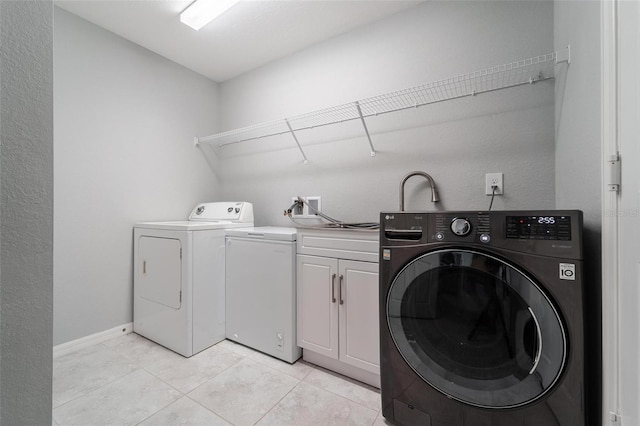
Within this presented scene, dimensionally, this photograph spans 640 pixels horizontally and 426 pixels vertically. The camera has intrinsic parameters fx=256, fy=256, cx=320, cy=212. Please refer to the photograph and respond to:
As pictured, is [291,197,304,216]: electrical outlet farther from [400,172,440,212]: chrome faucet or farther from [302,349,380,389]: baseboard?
[302,349,380,389]: baseboard

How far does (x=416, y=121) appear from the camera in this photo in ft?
5.90

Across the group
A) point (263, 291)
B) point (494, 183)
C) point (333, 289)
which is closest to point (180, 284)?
point (263, 291)

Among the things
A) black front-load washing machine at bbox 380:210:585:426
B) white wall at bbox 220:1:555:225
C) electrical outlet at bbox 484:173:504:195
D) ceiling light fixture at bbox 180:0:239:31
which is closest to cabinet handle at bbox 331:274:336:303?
black front-load washing machine at bbox 380:210:585:426

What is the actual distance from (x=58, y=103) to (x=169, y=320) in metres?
1.73

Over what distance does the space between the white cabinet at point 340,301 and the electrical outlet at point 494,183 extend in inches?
31.0

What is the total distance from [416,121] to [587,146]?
99cm

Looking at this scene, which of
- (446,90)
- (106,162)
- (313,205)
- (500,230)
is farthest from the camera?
(313,205)

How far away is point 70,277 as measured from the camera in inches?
73.2

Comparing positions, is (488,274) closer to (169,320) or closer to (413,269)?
(413,269)

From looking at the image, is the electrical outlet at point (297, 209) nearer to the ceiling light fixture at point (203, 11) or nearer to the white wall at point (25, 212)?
the ceiling light fixture at point (203, 11)

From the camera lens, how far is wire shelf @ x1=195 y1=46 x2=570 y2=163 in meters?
1.39

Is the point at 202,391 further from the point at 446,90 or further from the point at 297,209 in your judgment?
the point at 446,90

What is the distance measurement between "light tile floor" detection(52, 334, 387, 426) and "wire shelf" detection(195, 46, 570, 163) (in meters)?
1.59

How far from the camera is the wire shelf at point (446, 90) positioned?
1.39 meters
